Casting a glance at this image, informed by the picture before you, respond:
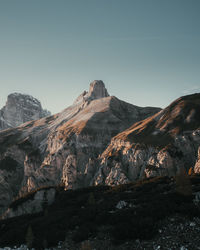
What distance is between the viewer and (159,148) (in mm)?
126312

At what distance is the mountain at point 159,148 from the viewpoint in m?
117

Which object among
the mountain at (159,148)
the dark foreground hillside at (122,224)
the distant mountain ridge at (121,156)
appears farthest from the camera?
the distant mountain ridge at (121,156)

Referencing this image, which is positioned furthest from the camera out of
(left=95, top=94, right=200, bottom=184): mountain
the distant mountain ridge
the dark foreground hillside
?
the distant mountain ridge

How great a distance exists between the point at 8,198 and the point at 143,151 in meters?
106

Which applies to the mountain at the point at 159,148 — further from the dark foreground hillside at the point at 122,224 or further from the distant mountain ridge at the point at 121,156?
the dark foreground hillside at the point at 122,224

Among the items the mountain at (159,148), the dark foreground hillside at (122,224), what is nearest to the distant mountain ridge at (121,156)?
the mountain at (159,148)

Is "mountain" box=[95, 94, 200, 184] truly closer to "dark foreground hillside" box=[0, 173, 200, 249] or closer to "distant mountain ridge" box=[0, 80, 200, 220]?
"distant mountain ridge" box=[0, 80, 200, 220]


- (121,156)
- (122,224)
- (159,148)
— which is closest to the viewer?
(122,224)

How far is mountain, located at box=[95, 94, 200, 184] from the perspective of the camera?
11656 cm

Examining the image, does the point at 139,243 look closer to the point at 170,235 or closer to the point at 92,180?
the point at 170,235

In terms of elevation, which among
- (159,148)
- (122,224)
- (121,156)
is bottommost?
(122,224)

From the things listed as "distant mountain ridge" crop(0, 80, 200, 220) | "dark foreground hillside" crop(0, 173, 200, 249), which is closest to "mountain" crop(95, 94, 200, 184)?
"distant mountain ridge" crop(0, 80, 200, 220)

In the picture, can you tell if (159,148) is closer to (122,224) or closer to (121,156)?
(121,156)

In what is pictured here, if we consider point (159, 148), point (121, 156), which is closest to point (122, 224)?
point (159, 148)
